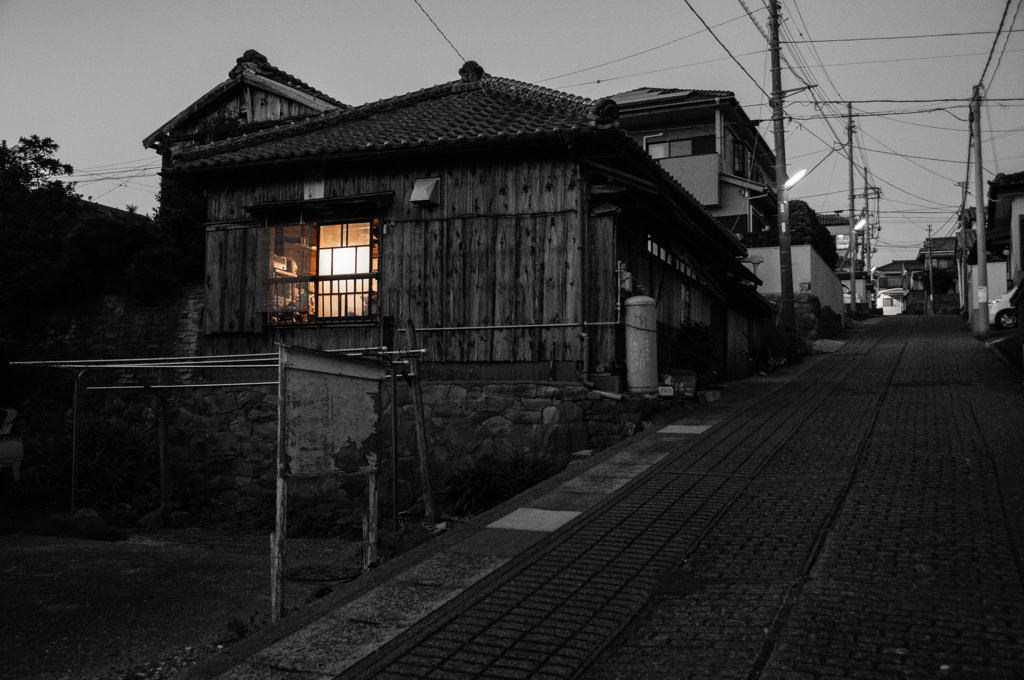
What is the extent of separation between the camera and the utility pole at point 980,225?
2481 cm

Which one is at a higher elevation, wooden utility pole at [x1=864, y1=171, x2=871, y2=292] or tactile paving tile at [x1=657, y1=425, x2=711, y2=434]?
wooden utility pole at [x1=864, y1=171, x2=871, y2=292]

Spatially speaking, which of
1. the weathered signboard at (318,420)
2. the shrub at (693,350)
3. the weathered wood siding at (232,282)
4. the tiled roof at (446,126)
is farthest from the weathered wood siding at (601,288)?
the weathered wood siding at (232,282)

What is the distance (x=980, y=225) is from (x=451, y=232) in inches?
828

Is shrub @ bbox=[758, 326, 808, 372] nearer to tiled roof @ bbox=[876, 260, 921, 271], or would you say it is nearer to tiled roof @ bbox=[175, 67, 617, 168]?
tiled roof @ bbox=[175, 67, 617, 168]

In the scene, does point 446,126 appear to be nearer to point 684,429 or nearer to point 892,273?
point 684,429

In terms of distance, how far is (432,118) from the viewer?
519 inches

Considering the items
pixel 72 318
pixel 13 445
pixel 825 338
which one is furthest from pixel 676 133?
pixel 13 445

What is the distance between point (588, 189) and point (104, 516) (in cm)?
854

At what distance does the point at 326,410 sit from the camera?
5434 millimetres

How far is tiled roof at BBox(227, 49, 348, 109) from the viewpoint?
856 inches

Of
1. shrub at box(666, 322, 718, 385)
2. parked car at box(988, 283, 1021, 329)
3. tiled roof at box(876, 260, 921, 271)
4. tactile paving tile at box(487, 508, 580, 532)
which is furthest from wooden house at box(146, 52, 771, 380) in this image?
tiled roof at box(876, 260, 921, 271)

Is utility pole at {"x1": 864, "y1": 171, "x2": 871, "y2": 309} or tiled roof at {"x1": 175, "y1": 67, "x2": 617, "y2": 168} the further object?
utility pole at {"x1": 864, "y1": 171, "x2": 871, "y2": 309}

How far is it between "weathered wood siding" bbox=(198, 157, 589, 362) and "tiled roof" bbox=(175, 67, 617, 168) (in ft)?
2.03

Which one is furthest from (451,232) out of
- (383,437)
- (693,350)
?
(693,350)
